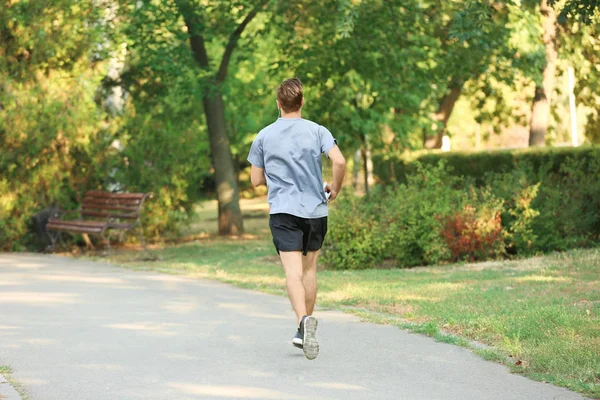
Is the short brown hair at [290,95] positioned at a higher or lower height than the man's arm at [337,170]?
higher

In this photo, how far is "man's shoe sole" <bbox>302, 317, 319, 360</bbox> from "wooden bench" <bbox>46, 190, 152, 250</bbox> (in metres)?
10.5

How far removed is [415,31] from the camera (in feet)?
66.8

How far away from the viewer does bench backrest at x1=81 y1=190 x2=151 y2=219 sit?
1803cm

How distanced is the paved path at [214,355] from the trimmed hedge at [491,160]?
20.6 ft

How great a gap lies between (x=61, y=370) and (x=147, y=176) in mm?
13452

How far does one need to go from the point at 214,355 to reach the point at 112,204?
1123 cm

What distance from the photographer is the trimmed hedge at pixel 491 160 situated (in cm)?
1703

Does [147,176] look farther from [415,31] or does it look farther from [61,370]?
[61,370]

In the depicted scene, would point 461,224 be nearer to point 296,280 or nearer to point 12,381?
point 296,280

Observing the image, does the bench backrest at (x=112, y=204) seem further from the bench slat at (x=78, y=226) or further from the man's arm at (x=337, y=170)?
the man's arm at (x=337, y=170)

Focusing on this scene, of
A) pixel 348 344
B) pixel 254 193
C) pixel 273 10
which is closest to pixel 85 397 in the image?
pixel 348 344

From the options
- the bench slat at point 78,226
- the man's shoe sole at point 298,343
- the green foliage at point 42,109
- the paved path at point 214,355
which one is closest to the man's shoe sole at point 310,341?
the paved path at point 214,355

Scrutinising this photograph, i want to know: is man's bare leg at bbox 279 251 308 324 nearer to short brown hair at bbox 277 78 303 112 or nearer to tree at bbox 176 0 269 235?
short brown hair at bbox 277 78 303 112

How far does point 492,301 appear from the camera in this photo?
10016mm
